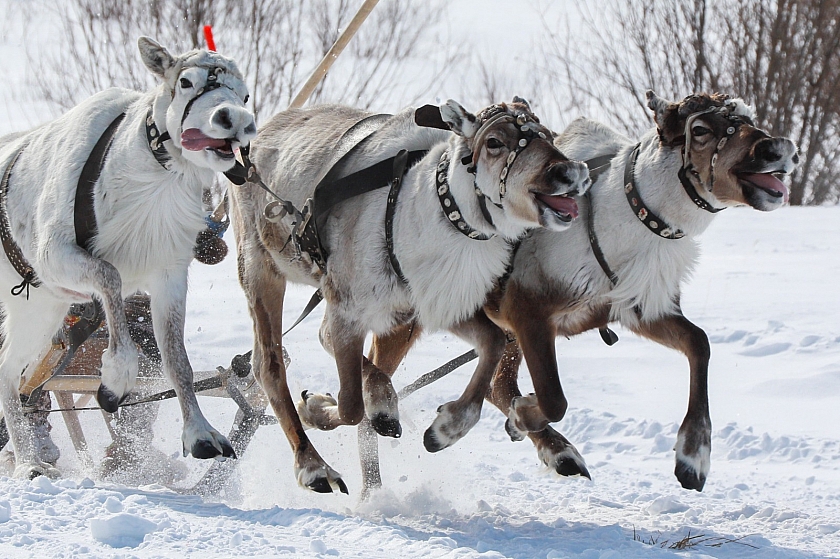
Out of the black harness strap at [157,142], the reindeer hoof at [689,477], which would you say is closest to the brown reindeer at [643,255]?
the reindeer hoof at [689,477]

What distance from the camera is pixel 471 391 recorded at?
4680mm

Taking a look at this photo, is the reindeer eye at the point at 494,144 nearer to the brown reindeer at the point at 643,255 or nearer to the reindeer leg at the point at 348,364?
the brown reindeer at the point at 643,255

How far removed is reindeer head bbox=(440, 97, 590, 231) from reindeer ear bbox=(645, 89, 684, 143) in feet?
1.61

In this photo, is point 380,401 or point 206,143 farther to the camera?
point 380,401

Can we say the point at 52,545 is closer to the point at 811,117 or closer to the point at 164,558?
the point at 164,558

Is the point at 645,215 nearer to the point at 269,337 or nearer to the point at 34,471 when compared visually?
the point at 269,337

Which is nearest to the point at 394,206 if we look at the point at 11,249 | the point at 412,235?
the point at 412,235

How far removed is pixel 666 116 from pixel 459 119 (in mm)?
920

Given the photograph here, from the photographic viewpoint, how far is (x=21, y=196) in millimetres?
5086

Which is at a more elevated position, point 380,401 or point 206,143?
point 206,143

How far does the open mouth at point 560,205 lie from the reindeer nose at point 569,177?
0.22 feet

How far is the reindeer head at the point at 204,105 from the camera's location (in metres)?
4.27

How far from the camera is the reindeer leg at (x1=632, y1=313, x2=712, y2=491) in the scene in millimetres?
4430

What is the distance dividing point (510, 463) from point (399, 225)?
7.72 feet
